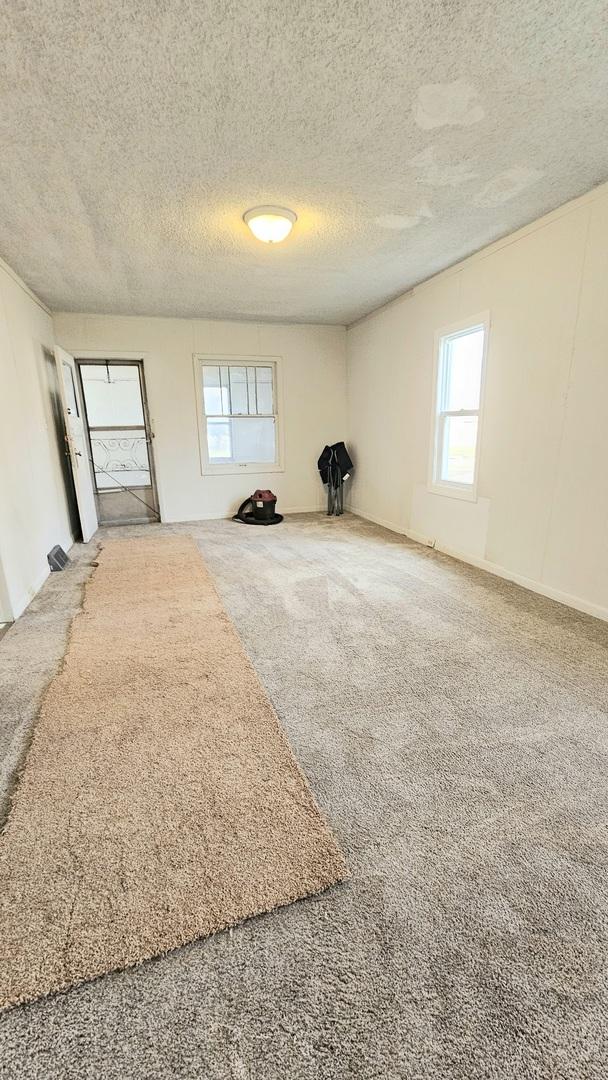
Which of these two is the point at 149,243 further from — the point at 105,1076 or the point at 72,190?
the point at 105,1076

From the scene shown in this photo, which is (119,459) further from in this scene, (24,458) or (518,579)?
(518,579)

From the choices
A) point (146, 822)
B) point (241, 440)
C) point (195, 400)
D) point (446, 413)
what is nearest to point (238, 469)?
point (241, 440)

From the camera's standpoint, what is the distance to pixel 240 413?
231 inches

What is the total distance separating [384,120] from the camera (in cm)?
193

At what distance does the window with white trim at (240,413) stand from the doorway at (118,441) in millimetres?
1657

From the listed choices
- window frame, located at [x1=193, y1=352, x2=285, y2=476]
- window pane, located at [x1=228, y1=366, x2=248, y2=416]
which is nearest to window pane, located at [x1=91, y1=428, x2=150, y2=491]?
window frame, located at [x1=193, y1=352, x2=285, y2=476]

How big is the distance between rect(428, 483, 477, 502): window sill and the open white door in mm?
3705

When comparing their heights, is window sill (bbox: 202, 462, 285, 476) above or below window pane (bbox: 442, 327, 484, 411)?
below

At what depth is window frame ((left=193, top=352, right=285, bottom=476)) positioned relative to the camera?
5531mm

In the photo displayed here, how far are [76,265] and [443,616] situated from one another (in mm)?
3914

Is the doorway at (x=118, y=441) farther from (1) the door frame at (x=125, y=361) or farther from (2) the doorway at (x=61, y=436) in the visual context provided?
(2) the doorway at (x=61, y=436)

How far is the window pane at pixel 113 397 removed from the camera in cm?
688

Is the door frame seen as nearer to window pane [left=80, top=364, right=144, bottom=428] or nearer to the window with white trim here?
the window with white trim

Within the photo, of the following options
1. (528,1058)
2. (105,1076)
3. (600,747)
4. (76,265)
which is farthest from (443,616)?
(76,265)
